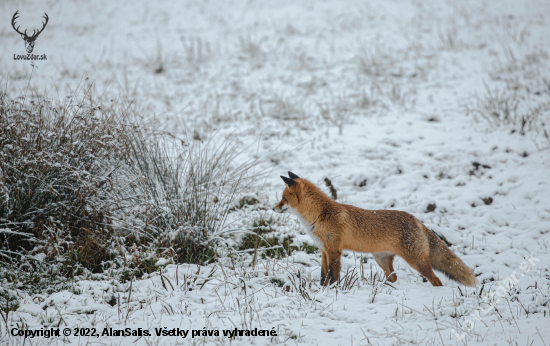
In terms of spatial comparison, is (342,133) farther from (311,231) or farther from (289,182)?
(311,231)

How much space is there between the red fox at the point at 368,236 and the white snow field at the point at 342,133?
252mm

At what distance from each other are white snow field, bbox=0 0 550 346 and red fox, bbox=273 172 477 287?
0.83ft

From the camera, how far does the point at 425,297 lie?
3.96 meters

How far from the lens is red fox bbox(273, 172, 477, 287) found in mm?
4340

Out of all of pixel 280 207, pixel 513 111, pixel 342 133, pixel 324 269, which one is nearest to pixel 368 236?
pixel 324 269

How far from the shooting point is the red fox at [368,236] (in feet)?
14.2

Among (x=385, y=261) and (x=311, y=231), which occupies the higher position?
(x=311, y=231)

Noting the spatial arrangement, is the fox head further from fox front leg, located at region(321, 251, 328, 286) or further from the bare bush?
the bare bush

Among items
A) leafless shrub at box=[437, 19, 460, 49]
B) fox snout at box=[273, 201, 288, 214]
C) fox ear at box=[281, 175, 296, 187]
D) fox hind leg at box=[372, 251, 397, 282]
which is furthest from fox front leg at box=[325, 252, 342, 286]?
leafless shrub at box=[437, 19, 460, 49]

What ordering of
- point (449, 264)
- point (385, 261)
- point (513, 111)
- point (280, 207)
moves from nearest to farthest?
point (449, 264) → point (280, 207) → point (385, 261) → point (513, 111)

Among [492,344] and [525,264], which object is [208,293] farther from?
[525,264]

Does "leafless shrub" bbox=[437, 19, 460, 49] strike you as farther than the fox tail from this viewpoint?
Yes

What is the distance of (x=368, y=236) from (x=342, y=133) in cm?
564

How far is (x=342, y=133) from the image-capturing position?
968cm
